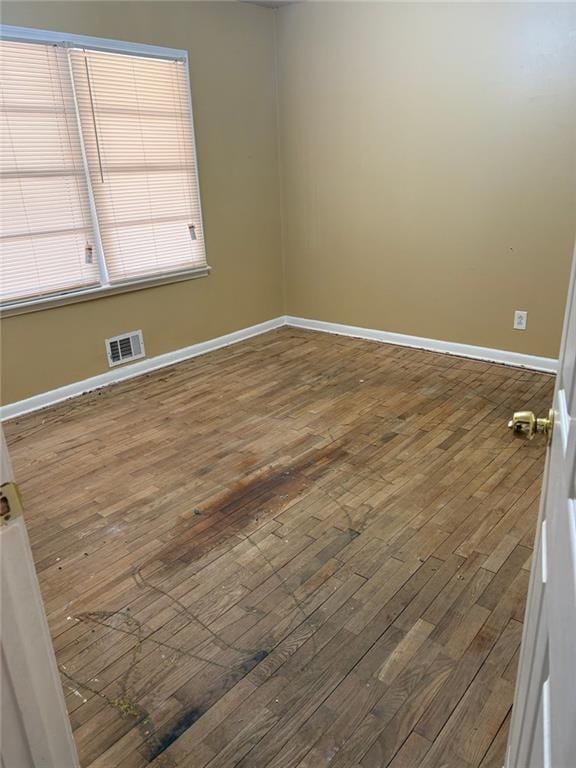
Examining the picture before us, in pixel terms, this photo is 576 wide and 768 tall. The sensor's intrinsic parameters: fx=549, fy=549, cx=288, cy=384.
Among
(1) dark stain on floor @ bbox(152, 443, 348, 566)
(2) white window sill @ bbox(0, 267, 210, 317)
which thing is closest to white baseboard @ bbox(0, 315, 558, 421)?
(2) white window sill @ bbox(0, 267, 210, 317)

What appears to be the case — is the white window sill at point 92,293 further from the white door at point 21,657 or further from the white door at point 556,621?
the white door at point 556,621

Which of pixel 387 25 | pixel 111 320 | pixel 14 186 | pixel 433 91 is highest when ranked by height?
pixel 387 25

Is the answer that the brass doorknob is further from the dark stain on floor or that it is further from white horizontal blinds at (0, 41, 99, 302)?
white horizontal blinds at (0, 41, 99, 302)

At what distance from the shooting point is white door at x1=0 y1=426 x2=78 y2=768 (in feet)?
2.22

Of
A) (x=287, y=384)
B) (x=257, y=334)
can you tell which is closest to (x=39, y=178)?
(x=287, y=384)

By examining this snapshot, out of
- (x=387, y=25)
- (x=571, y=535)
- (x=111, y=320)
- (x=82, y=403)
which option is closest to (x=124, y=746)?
(x=571, y=535)

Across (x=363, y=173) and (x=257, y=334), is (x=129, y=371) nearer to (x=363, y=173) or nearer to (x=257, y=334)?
(x=257, y=334)

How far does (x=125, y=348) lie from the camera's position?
3949 millimetres

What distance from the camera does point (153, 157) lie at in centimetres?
381

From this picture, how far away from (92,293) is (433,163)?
2.52 metres

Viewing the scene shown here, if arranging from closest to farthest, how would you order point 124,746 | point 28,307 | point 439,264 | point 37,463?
point 124,746 < point 37,463 < point 28,307 < point 439,264

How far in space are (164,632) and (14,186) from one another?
261 centimetres

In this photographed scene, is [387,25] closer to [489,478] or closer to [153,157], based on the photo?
[153,157]

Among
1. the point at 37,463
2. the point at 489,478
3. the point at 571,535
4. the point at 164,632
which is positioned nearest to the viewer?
the point at 571,535
